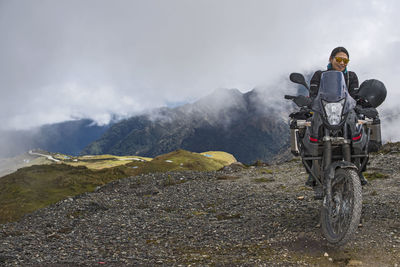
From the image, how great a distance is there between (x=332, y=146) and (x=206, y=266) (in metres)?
3.93

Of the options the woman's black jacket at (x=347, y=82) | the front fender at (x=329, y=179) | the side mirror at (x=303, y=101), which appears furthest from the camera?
the woman's black jacket at (x=347, y=82)

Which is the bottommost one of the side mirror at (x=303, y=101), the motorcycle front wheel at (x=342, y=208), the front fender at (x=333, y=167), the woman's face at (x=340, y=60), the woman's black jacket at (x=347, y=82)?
the motorcycle front wheel at (x=342, y=208)

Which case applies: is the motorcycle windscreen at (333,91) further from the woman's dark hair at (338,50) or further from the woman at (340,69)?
the woman's dark hair at (338,50)

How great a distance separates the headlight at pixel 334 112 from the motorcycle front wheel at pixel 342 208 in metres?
1.09

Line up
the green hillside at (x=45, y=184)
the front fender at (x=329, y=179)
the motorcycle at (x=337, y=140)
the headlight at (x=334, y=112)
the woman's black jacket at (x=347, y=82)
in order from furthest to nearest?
the green hillside at (x=45, y=184) → the woman's black jacket at (x=347, y=82) → the headlight at (x=334, y=112) → the front fender at (x=329, y=179) → the motorcycle at (x=337, y=140)

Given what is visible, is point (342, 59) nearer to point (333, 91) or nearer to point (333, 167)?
point (333, 91)

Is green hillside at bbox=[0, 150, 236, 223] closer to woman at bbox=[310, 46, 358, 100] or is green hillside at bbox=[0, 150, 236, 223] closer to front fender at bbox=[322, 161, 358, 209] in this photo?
woman at bbox=[310, 46, 358, 100]

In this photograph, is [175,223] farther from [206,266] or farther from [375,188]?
[375,188]

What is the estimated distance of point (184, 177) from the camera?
2152cm

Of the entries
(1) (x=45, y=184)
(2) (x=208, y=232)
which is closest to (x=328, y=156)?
(2) (x=208, y=232)

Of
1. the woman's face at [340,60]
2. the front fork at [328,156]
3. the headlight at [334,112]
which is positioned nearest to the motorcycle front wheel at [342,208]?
the front fork at [328,156]

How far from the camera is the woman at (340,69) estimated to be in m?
7.14

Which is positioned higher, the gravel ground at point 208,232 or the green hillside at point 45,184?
the gravel ground at point 208,232

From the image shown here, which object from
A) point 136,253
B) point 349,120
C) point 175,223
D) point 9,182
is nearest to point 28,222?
point 175,223
